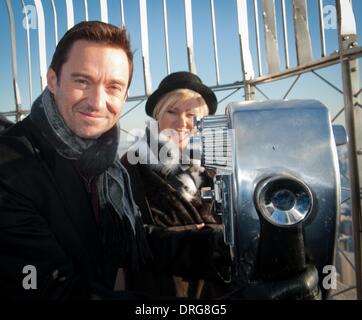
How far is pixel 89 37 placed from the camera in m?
0.65

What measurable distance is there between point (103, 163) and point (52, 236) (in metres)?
0.21

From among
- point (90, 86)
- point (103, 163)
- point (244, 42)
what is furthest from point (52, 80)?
point (244, 42)

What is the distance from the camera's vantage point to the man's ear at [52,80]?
Result: 2.28 feet

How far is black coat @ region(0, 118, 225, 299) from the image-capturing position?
21.1 inches

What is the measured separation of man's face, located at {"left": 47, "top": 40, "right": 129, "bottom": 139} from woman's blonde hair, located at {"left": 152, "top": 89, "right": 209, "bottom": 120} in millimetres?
251

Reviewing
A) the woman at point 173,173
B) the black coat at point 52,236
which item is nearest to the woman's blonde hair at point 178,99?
the woman at point 173,173

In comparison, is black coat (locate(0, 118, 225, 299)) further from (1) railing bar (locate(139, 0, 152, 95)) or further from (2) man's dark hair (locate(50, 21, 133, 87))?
(1) railing bar (locate(139, 0, 152, 95))

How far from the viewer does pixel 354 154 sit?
3.90ft

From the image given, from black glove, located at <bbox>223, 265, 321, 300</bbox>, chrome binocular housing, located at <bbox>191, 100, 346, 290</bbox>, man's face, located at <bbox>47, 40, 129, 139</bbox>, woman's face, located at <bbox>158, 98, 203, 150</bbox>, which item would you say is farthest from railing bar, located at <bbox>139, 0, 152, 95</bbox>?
black glove, located at <bbox>223, 265, 321, 300</bbox>

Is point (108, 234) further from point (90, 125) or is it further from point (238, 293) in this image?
point (238, 293)

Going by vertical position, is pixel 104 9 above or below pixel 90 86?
above

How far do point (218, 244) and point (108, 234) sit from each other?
256 mm

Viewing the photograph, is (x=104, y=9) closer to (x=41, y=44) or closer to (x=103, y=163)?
(x=41, y=44)
